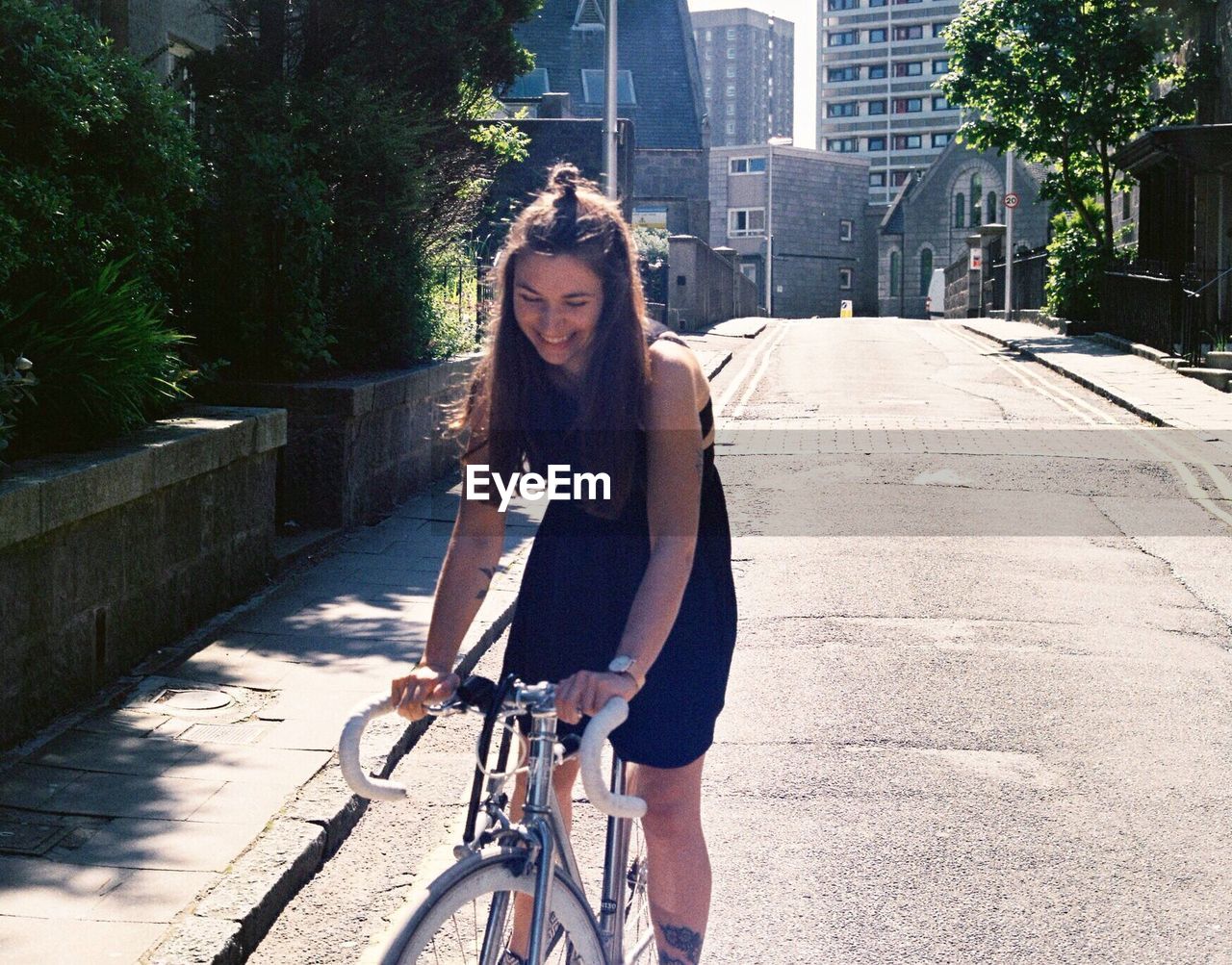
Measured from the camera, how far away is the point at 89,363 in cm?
671

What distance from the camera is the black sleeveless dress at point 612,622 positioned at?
2.84 meters

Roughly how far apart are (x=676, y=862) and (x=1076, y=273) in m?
29.2

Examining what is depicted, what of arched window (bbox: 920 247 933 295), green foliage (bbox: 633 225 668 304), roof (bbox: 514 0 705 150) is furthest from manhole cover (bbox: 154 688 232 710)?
arched window (bbox: 920 247 933 295)

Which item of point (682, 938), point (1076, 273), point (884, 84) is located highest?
point (884, 84)

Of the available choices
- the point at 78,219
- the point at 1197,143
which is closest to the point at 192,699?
the point at 78,219

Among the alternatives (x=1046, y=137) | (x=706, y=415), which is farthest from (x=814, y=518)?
(x=1046, y=137)

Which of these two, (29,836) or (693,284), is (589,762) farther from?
(693,284)

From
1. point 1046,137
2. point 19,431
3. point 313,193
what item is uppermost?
point 1046,137

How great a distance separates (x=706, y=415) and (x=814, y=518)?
315 inches

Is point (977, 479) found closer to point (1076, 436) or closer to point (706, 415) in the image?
point (1076, 436)

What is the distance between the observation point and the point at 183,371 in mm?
7910

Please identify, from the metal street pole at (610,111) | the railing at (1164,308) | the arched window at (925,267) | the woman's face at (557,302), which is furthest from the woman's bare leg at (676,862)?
the arched window at (925,267)

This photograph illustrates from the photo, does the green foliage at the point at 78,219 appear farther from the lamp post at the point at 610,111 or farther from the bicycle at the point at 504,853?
the lamp post at the point at 610,111
